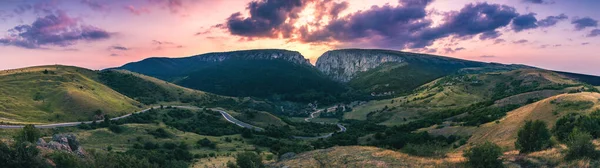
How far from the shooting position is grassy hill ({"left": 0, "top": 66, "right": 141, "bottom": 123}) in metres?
115

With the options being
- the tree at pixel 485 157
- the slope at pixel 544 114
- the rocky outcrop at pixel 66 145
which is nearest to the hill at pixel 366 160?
the tree at pixel 485 157

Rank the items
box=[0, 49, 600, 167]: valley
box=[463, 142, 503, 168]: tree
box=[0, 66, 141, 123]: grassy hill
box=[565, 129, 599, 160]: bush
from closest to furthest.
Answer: box=[565, 129, 599, 160]: bush < box=[463, 142, 503, 168]: tree < box=[0, 49, 600, 167]: valley < box=[0, 66, 141, 123]: grassy hill

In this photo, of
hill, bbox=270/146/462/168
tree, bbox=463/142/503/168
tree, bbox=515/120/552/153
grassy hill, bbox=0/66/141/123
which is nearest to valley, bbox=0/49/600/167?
hill, bbox=270/146/462/168

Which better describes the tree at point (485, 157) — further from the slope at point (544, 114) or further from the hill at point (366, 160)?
the slope at point (544, 114)

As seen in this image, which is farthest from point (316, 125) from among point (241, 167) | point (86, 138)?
point (241, 167)

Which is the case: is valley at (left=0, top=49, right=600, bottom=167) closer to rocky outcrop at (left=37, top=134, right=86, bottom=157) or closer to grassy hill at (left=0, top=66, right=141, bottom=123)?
grassy hill at (left=0, top=66, right=141, bottom=123)

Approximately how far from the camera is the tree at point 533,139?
34469mm

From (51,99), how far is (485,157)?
6497 inches

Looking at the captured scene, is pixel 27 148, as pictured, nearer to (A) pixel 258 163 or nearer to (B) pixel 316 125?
(A) pixel 258 163

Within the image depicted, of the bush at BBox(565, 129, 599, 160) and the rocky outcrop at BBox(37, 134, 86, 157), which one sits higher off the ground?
the bush at BBox(565, 129, 599, 160)

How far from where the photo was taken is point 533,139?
114 ft

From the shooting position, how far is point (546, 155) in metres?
29.3

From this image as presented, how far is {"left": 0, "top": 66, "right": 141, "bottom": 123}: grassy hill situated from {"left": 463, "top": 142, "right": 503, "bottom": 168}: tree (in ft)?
425

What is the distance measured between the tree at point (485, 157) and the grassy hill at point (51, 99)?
12968 centimetres
